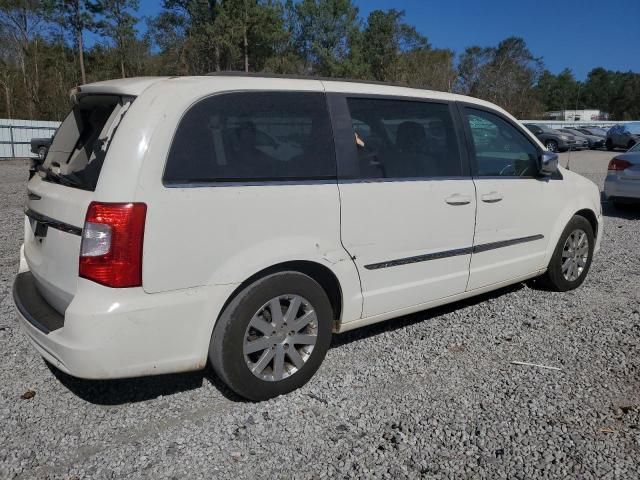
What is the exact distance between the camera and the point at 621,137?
3256 cm

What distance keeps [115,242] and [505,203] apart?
2.97 m

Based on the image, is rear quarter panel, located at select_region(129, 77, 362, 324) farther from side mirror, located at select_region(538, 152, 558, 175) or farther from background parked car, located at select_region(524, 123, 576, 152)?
background parked car, located at select_region(524, 123, 576, 152)

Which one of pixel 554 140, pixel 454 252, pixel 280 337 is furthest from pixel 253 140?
pixel 554 140

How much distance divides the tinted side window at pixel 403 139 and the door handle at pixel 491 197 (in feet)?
0.94

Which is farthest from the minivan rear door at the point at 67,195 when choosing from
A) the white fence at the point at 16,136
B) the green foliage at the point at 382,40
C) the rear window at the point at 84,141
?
the green foliage at the point at 382,40

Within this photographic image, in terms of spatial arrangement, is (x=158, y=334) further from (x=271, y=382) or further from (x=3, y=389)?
(x=3, y=389)

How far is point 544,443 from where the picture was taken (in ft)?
9.41

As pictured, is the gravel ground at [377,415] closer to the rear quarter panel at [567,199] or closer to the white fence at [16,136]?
the rear quarter panel at [567,199]

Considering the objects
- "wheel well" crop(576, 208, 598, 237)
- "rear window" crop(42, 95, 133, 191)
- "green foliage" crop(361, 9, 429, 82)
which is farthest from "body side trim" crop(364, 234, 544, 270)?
"green foliage" crop(361, 9, 429, 82)

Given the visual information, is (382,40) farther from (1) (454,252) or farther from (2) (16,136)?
(1) (454,252)

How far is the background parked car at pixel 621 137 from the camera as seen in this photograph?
32.1 m

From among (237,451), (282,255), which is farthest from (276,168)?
(237,451)

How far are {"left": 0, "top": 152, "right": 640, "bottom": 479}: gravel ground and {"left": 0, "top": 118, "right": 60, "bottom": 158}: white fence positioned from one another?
76.9 ft

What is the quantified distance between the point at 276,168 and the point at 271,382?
1.21 metres
